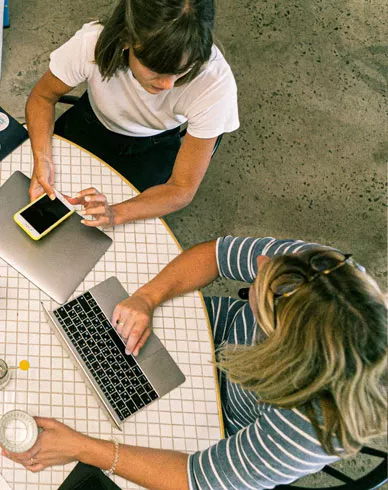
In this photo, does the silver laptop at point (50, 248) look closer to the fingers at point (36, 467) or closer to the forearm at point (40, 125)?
the forearm at point (40, 125)

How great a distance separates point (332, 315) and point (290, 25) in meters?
2.39

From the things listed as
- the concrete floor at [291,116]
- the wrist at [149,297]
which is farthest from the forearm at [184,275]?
the concrete floor at [291,116]

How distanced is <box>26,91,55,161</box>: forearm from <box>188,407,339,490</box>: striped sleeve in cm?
91

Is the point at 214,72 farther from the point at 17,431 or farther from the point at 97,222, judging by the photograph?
the point at 17,431

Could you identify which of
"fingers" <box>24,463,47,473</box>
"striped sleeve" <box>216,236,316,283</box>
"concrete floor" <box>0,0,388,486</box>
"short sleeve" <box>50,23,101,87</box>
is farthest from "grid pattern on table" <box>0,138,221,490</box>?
"concrete floor" <box>0,0,388,486</box>

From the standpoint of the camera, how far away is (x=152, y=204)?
1.59 metres

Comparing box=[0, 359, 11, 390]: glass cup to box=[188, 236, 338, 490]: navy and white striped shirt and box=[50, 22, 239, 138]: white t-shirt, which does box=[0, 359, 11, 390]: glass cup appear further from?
box=[50, 22, 239, 138]: white t-shirt

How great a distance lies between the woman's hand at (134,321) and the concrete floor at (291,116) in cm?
105

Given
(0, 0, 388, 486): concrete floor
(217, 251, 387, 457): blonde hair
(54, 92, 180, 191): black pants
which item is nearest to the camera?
(217, 251, 387, 457): blonde hair

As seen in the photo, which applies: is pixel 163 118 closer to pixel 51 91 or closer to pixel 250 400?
pixel 51 91

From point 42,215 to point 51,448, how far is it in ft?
1.96

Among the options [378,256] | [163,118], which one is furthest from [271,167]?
[163,118]

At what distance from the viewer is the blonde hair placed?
1.05 m

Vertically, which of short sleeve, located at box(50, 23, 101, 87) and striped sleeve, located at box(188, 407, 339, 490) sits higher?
short sleeve, located at box(50, 23, 101, 87)
